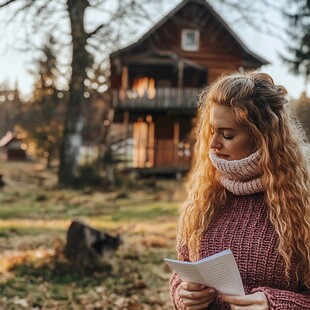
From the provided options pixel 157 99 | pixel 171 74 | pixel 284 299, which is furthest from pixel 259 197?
pixel 171 74

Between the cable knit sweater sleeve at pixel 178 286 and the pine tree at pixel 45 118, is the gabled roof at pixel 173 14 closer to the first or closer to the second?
the pine tree at pixel 45 118

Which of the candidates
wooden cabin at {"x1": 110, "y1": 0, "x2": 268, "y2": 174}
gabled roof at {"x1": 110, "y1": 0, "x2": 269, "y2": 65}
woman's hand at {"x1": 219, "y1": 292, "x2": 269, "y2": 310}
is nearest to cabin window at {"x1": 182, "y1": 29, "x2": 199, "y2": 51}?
wooden cabin at {"x1": 110, "y1": 0, "x2": 268, "y2": 174}

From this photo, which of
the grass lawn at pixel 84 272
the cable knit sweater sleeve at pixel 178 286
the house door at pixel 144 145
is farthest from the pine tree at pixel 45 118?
the cable knit sweater sleeve at pixel 178 286

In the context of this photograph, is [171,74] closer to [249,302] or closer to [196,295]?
[196,295]

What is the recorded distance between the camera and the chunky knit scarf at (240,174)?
212cm

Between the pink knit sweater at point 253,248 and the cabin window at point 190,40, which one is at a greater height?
the cabin window at point 190,40

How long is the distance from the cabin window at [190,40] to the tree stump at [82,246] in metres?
19.7

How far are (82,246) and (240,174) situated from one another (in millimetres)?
4437

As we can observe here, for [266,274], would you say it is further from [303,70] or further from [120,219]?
[303,70]

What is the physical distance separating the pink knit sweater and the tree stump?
161 inches

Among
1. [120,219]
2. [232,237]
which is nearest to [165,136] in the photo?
[120,219]

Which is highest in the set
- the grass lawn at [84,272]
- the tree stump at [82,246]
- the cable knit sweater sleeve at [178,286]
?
the cable knit sweater sleeve at [178,286]

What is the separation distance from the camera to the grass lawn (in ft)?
17.9

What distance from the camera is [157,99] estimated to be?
2195 centimetres
